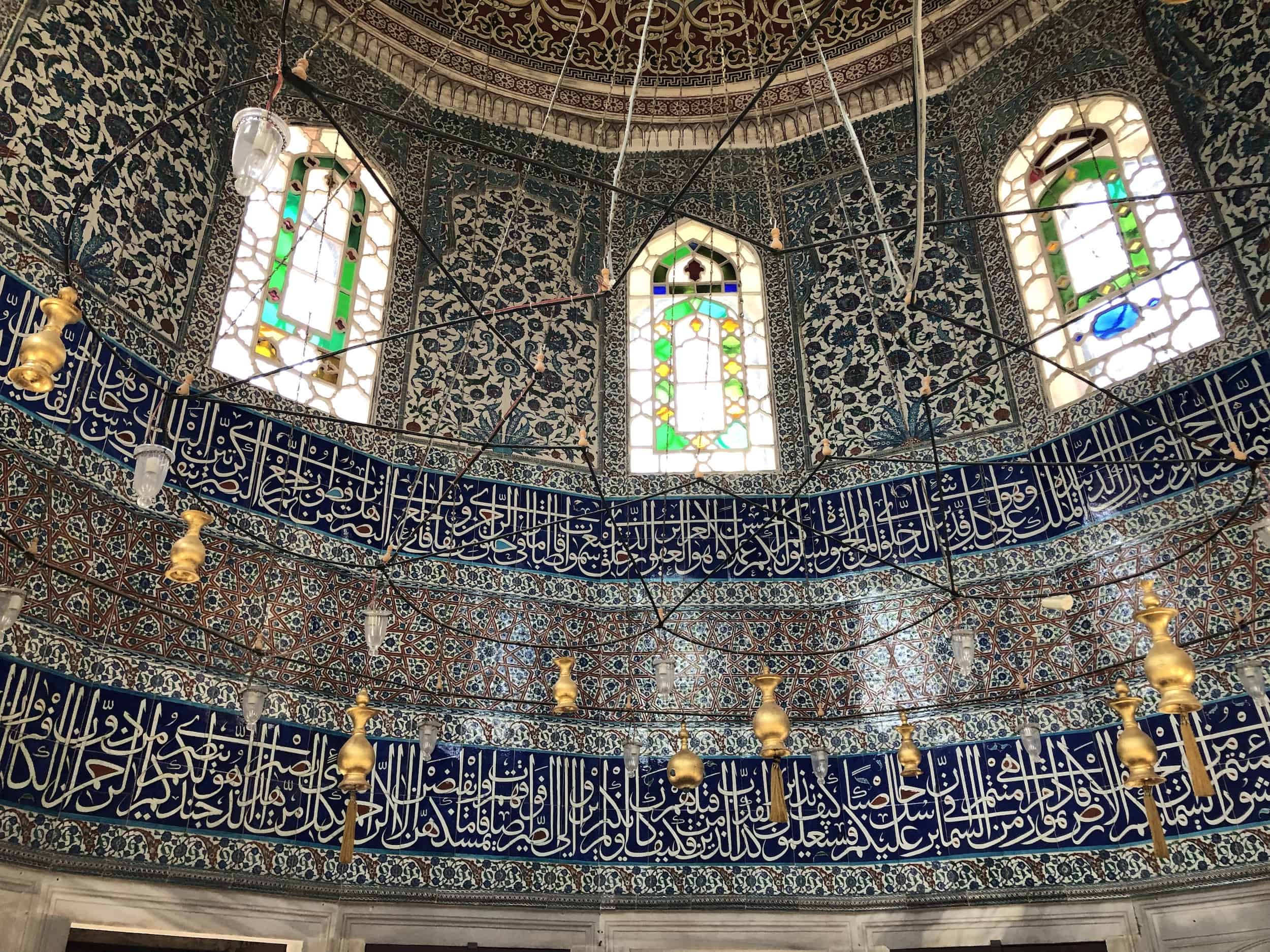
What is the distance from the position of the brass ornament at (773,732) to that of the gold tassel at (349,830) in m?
1.47

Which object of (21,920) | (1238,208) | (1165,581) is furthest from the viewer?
(1238,208)

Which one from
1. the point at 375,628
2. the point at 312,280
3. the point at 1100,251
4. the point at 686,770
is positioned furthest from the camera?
the point at 312,280

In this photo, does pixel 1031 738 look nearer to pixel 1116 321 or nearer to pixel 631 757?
pixel 631 757

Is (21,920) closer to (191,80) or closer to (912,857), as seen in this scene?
→ (912,857)

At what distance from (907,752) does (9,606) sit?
3.35 metres

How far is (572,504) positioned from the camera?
5.50 meters

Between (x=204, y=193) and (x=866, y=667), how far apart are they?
4.03m

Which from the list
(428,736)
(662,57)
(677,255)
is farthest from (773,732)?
(662,57)

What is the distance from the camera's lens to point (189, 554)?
295 centimetres

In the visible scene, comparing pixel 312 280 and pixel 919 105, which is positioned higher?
pixel 312 280

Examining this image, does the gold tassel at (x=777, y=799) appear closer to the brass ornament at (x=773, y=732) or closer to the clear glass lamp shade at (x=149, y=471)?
the brass ornament at (x=773, y=732)

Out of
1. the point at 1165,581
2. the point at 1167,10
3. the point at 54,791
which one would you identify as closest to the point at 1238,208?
the point at 1167,10

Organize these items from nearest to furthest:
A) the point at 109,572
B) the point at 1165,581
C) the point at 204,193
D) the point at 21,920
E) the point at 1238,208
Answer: the point at 21,920 → the point at 109,572 → the point at 1165,581 → the point at 1238,208 → the point at 204,193

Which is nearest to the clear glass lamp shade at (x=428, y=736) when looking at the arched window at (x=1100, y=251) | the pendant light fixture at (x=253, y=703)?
the pendant light fixture at (x=253, y=703)
